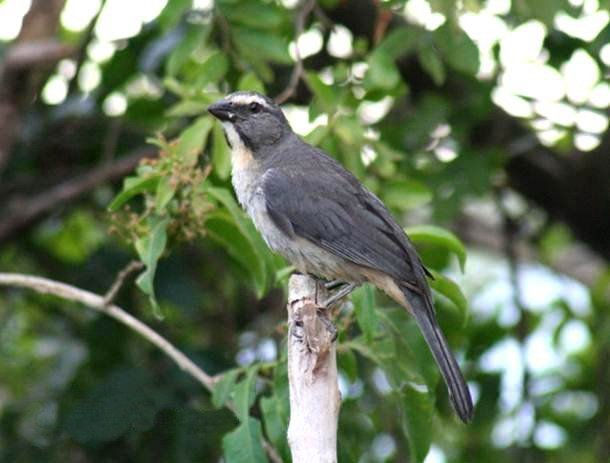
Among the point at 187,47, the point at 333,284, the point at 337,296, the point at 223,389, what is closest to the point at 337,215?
the point at 333,284

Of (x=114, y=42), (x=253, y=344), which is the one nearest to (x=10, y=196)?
(x=114, y=42)

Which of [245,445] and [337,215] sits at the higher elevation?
[337,215]

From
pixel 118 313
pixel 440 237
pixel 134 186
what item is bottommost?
pixel 118 313

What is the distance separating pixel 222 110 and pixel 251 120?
204 mm

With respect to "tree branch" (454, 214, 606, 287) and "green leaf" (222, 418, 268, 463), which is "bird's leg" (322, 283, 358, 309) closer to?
"green leaf" (222, 418, 268, 463)

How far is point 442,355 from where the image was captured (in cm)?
442

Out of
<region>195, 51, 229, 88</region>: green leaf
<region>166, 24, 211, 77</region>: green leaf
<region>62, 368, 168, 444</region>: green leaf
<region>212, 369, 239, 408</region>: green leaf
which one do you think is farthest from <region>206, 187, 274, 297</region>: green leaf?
<region>62, 368, 168, 444</region>: green leaf

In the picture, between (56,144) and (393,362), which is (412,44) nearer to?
(393,362)

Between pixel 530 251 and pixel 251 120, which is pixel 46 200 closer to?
pixel 251 120

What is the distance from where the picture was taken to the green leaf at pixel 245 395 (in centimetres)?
436

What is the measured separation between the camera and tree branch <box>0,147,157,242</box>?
6.68 meters

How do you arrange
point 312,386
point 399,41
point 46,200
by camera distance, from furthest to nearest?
point 46,200 < point 399,41 < point 312,386

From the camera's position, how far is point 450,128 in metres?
6.55

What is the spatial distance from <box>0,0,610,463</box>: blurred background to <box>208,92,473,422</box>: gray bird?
9cm
